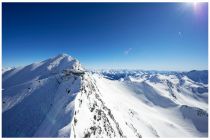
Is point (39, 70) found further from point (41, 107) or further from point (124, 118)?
point (124, 118)

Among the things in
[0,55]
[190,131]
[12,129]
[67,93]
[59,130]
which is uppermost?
[0,55]

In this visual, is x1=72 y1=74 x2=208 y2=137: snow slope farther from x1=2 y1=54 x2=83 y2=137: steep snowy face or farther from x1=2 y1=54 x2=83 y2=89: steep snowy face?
x1=2 y1=54 x2=83 y2=89: steep snowy face

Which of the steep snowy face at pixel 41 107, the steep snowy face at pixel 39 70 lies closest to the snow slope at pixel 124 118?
the steep snowy face at pixel 41 107

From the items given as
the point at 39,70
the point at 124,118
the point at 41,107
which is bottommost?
the point at 124,118

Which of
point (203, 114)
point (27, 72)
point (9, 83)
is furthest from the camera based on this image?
point (203, 114)

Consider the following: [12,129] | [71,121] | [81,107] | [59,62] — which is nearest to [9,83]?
[59,62]

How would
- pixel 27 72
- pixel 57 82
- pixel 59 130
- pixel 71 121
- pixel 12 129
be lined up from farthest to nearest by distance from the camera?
pixel 27 72 → pixel 57 82 → pixel 12 129 → pixel 71 121 → pixel 59 130

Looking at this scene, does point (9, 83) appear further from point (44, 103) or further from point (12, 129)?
point (12, 129)

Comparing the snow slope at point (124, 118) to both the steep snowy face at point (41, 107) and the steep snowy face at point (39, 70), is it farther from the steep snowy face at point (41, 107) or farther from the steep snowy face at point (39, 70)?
the steep snowy face at point (39, 70)

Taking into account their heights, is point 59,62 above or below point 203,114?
above

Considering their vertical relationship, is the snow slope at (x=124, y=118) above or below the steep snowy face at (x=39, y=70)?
below

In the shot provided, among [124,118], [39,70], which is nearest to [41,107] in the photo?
[124,118]
